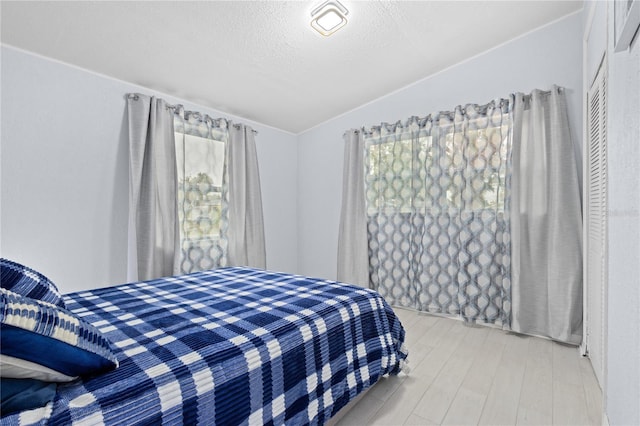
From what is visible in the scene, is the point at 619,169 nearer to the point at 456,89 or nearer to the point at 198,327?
the point at 198,327

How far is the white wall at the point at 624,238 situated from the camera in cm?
97

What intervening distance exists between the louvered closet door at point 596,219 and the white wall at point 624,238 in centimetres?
46

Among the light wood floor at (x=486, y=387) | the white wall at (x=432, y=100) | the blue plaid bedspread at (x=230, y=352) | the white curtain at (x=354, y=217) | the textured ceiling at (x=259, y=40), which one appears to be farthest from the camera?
the white curtain at (x=354, y=217)

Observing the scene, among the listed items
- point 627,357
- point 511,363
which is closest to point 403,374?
point 511,363

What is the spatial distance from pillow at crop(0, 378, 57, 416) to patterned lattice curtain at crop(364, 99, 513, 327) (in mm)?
3000

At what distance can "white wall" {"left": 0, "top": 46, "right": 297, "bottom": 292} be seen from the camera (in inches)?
86.9

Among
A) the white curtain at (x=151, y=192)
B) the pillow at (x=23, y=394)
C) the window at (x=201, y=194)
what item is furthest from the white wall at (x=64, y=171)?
the pillow at (x=23, y=394)

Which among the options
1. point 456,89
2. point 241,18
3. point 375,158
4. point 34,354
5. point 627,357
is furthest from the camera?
point 375,158

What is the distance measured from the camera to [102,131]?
2633 mm

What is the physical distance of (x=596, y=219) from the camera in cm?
198

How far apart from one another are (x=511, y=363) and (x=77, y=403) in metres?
2.46

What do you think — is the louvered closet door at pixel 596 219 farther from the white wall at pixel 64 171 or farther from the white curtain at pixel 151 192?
the white wall at pixel 64 171

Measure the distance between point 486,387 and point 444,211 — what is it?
1.65m

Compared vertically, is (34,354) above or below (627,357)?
above
